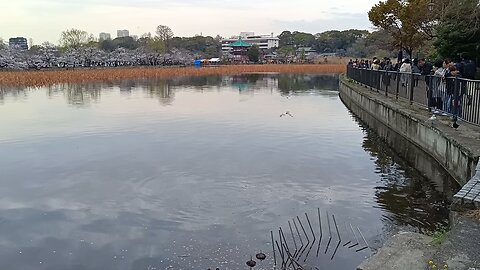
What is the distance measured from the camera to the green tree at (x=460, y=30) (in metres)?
14.7

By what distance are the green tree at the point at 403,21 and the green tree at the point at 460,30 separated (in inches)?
246

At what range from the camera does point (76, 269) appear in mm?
5375

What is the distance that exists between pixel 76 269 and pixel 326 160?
21.8 feet

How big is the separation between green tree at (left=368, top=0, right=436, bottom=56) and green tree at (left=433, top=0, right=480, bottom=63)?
6245 millimetres

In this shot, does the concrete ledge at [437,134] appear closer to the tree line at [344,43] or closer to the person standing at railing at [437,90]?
the person standing at railing at [437,90]

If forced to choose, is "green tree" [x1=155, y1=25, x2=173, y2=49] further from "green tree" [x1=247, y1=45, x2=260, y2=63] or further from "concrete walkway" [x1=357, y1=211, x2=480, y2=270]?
"concrete walkway" [x1=357, y1=211, x2=480, y2=270]

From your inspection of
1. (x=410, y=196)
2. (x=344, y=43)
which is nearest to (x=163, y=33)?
(x=344, y=43)

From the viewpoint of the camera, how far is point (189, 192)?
810 centimetres

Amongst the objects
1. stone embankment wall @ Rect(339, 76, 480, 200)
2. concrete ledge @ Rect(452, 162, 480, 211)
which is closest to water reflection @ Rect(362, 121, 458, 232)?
stone embankment wall @ Rect(339, 76, 480, 200)

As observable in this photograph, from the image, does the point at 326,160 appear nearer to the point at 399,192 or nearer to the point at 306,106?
the point at 399,192

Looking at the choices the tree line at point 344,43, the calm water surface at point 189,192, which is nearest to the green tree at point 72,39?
the tree line at point 344,43

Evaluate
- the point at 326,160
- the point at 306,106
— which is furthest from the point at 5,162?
the point at 306,106

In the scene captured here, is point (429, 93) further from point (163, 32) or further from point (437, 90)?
point (163, 32)

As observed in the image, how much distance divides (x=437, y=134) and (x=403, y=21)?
813 inches
